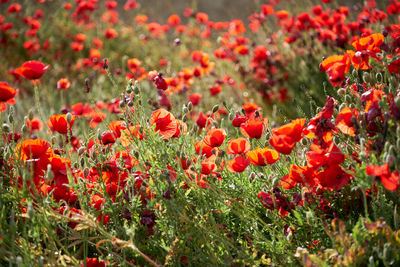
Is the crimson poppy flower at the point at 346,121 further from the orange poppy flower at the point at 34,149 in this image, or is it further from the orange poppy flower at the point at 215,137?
the orange poppy flower at the point at 34,149

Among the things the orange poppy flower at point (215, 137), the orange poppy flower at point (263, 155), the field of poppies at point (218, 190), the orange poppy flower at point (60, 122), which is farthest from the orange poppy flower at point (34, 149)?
the orange poppy flower at point (263, 155)

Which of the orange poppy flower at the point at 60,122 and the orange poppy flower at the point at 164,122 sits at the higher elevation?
the orange poppy flower at the point at 164,122

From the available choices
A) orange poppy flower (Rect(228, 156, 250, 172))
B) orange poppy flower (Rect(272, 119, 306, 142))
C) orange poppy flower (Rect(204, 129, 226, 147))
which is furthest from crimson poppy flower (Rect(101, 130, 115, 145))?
orange poppy flower (Rect(272, 119, 306, 142))

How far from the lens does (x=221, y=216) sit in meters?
1.56

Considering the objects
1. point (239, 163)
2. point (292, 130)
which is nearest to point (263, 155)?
point (239, 163)

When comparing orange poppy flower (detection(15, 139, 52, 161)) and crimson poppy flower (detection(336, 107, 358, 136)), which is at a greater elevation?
crimson poppy flower (detection(336, 107, 358, 136))

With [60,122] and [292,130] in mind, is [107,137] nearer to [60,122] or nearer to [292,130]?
[60,122]

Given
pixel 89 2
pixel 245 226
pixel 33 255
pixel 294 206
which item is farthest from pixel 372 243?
pixel 89 2

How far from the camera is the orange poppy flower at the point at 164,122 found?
5.59ft

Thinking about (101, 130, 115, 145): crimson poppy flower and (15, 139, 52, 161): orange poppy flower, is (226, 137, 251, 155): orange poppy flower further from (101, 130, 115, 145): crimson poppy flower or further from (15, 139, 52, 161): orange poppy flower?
(15, 139, 52, 161): orange poppy flower

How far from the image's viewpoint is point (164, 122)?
5.63 feet

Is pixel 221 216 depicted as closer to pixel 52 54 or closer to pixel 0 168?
pixel 0 168

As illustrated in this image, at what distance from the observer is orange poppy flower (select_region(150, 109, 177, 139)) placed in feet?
5.59

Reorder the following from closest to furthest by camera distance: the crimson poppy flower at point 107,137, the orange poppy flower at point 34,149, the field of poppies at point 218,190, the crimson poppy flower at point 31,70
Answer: the field of poppies at point 218,190
the orange poppy flower at point 34,149
the crimson poppy flower at point 107,137
the crimson poppy flower at point 31,70
